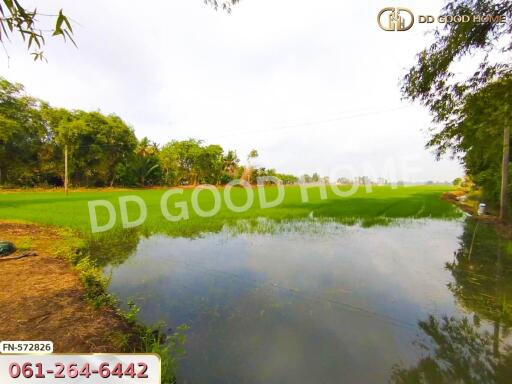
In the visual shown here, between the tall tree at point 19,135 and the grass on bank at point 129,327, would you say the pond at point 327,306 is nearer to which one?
the grass on bank at point 129,327

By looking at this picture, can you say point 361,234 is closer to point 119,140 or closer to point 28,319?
point 28,319

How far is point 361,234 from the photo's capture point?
363 inches

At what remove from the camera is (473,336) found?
331 centimetres

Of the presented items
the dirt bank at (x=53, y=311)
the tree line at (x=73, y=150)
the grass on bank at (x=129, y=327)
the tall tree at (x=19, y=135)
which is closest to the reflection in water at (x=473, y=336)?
the grass on bank at (x=129, y=327)

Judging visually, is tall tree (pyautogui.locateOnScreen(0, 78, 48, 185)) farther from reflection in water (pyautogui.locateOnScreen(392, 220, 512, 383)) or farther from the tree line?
reflection in water (pyautogui.locateOnScreen(392, 220, 512, 383))

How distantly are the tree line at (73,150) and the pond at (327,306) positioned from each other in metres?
22.4

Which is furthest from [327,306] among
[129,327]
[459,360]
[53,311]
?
[53,311]

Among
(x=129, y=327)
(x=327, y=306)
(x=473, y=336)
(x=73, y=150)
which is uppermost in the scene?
(x=73, y=150)

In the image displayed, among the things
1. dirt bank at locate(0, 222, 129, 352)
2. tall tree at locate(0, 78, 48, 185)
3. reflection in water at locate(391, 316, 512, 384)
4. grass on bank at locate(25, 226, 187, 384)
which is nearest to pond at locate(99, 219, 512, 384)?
reflection in water at locate(391, 316, 512, 384)

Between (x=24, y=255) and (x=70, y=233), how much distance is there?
8.26ft

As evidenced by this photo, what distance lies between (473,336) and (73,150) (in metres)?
33.4

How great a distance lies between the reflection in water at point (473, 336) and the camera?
269 cm

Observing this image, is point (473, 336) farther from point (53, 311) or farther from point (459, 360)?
point (53, 311)

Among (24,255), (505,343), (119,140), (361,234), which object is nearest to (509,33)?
(505,343)
